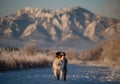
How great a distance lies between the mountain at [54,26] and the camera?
89.5 meters

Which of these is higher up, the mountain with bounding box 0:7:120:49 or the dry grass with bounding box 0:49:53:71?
the mountain with bounding box 0:7:120:49

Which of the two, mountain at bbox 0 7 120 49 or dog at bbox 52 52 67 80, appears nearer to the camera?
dog at bbox 52 52 67 80

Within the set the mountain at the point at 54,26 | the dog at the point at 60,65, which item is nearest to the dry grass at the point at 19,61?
the dog at the point at 60,65

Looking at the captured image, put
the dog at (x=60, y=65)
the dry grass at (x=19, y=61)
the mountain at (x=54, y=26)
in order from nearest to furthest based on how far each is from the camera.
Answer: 1. the dog at (x=60, y=65)
2. the dry grass at (x=19, y=61)
3. the mountain at (x=54, y=26)

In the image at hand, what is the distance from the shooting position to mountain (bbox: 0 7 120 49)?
8954cm

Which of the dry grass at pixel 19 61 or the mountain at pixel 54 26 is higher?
the mountain at pixel 54 26

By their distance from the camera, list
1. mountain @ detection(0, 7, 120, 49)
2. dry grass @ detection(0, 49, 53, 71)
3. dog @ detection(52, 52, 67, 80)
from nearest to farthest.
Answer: dog @ detection(52, 52, 67, 80)
dry grass @ detection(0, 49, 53, 71)
mountain @ detection(0, 7, 120, 49)

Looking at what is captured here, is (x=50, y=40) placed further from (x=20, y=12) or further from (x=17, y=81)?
Result: (x=17, y=81)

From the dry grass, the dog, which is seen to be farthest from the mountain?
the dog

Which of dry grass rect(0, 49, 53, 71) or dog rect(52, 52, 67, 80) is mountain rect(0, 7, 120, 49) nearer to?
dry grass rect(0, 49, 53, 71)

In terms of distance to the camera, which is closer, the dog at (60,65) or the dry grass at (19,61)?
the dog at (60,65)

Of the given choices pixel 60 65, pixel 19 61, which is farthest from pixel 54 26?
pixel 60 65

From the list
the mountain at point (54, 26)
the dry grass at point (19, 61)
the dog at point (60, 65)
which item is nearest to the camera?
the dog at point (60, 65)

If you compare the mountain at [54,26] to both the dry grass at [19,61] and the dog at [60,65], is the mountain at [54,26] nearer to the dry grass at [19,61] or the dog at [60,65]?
the dry grass at [19,61]
